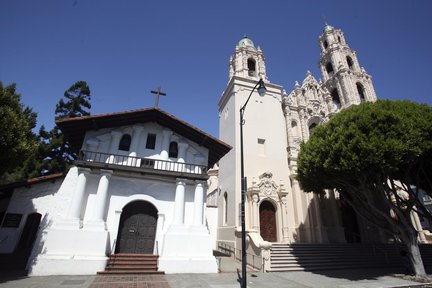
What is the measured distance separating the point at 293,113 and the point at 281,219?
44.4 ft

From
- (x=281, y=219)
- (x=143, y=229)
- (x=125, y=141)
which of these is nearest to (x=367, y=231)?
(x=281, y=219)

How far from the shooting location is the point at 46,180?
14.6 meters

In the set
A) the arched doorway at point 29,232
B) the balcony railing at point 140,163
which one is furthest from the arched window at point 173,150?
the arched doorway at point 29,232

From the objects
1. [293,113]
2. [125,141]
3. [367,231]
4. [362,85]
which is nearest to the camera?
[125,141]

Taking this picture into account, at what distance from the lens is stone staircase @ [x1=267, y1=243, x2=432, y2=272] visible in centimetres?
1495

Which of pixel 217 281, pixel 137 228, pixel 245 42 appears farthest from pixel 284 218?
pixel 245 42

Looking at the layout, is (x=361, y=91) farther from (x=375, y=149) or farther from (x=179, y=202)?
(x=179, y=202)

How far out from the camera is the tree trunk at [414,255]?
12555 millimetres

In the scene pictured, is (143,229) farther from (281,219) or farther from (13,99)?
(281,219)

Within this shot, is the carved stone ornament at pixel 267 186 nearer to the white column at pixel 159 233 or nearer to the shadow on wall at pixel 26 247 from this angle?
the white column at pixel 159 233

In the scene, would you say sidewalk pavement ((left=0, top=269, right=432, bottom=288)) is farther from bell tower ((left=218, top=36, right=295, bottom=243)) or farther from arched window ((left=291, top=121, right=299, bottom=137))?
arched window ((left=291, top=121, right=299, bottom=137))

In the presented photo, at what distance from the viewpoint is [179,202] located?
1397cm

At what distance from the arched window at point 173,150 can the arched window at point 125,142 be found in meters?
2.90

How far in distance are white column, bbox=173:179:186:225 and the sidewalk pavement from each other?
9.84 feet
